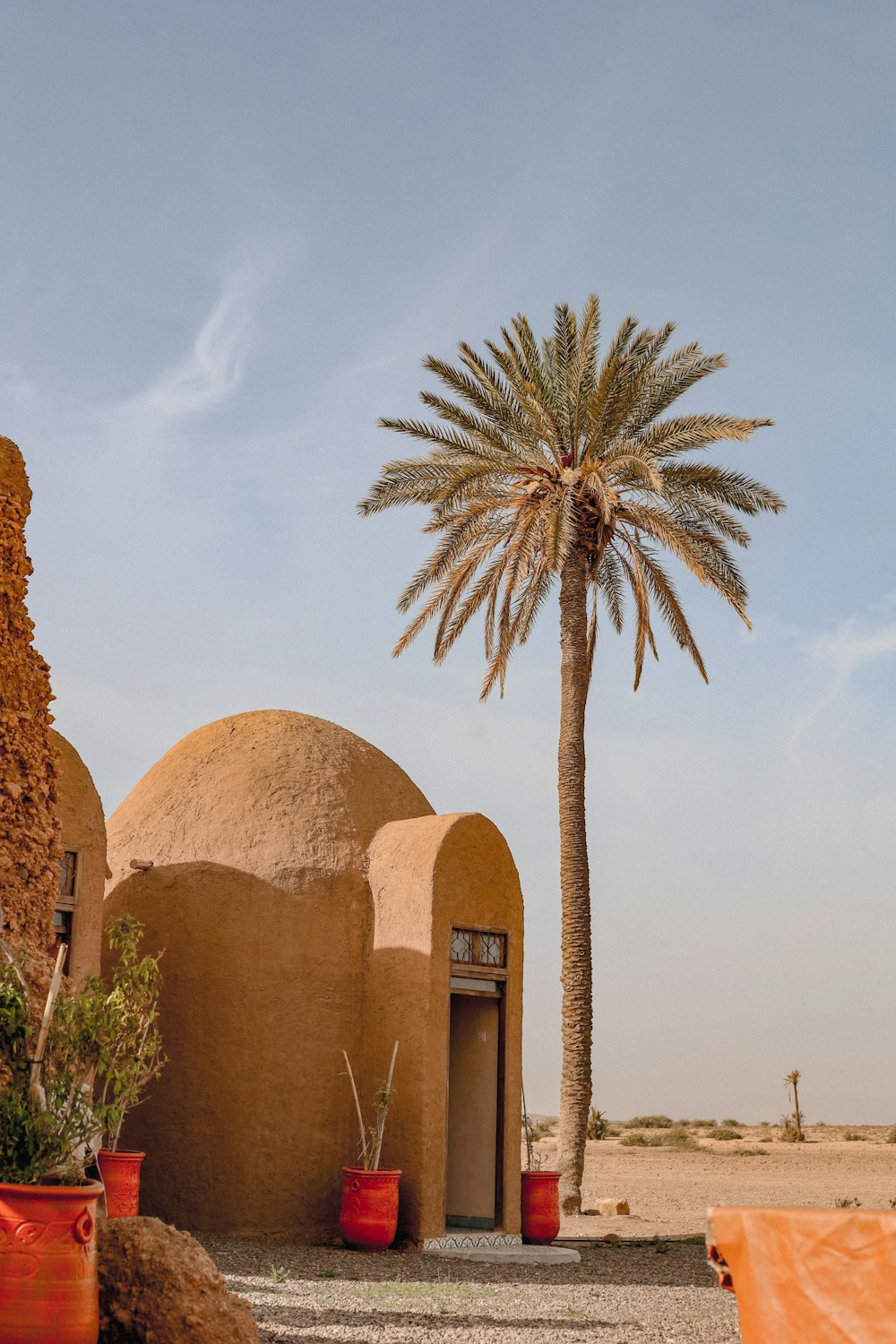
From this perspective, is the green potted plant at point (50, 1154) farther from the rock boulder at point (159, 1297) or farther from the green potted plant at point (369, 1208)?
the green potted plant at point (369, 1208)

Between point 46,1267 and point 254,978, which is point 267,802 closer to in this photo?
point 254,978

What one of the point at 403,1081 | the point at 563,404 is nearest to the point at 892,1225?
the point at 403,1081

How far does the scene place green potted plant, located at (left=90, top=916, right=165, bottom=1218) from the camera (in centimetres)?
720

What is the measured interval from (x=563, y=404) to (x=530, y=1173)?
35.2 ft

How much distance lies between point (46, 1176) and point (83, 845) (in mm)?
6574

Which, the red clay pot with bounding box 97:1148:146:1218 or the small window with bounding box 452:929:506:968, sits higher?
the small window with bounding box 452:929:506:968

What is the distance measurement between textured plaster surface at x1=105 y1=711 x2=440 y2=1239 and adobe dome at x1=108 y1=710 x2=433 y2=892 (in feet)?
0.07

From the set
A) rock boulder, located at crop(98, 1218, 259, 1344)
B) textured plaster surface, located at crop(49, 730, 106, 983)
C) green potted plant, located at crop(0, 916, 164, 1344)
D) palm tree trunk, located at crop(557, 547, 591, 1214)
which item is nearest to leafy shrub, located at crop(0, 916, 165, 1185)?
green potted plant, located at crop(0, 916, 164, 1344)

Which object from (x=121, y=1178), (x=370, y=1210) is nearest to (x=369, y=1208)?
(x=370, y=1210)

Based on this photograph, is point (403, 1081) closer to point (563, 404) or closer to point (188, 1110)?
point (188, 1110)

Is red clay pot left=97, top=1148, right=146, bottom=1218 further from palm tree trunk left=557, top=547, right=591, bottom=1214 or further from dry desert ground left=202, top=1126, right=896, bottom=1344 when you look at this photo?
palm tree trunk left=557, top=547, right=591, bottom=1214

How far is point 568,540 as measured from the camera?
17.9 metres

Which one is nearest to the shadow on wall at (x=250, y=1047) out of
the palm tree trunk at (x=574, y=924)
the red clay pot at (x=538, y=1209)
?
the red clay pot at (x=538, y=1209)

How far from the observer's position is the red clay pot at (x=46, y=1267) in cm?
600
